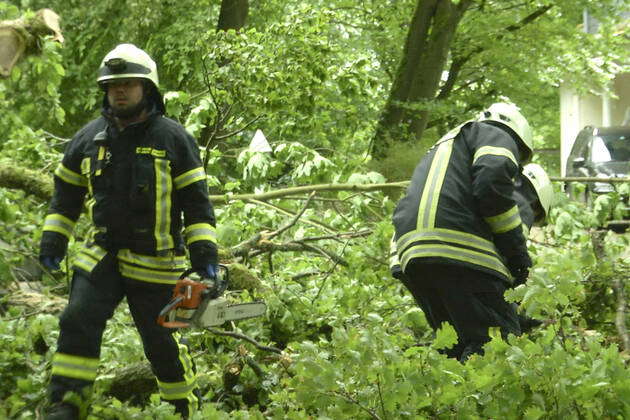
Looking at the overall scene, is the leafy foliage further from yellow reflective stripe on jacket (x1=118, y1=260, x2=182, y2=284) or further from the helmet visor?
the helmet visor

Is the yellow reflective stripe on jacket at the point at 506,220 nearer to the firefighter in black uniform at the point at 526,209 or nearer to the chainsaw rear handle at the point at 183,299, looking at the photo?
the firefighter in black uniform at the point at 526,209

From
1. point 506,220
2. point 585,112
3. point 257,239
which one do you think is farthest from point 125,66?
point 585,112

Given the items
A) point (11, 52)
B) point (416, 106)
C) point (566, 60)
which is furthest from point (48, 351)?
point (566, 60)

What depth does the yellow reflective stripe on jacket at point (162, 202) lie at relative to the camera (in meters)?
4.33

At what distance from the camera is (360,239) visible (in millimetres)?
6848

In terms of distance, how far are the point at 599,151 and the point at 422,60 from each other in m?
4.73

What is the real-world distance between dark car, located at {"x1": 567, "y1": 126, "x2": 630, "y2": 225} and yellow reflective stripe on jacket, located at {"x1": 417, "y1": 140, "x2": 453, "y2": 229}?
10926 mm

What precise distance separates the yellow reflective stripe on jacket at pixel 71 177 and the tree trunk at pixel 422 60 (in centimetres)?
857

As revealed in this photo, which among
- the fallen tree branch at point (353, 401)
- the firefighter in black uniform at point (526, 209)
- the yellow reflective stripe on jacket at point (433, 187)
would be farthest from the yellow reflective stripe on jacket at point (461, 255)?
the fallen tree branch at point (353, 401)

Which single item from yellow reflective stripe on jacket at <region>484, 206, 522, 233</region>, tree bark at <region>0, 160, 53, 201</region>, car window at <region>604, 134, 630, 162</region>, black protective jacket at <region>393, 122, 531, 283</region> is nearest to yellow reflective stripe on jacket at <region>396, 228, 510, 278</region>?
black protective jacket at <region>393, 122, 531, 283</region>

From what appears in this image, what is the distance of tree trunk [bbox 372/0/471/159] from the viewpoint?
1301 cm

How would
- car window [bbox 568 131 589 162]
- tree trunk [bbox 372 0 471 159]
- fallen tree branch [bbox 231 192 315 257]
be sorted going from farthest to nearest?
car window [bbox 568 131 589 162], tree trunk [bbox 372 0 471 159], fallen tree branch [bbox 231 192 315 257]

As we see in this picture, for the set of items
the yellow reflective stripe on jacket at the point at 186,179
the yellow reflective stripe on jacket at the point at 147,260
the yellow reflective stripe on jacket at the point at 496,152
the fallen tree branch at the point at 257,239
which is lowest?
the fallen tree branch at the point at 257,239

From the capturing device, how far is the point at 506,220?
176 inches
